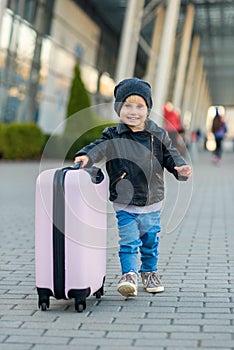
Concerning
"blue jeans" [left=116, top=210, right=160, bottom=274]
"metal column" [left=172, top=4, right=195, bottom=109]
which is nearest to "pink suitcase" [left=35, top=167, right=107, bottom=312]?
"blue jeans" [left=116, top=210, right=160, bottom=274]

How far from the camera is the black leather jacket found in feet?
17.1

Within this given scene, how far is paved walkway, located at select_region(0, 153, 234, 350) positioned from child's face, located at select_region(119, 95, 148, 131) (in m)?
0.62

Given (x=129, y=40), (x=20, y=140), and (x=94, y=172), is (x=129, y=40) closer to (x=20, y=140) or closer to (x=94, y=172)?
(x=20, y=140)

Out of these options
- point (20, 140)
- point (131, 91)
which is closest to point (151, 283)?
point (131, 91)

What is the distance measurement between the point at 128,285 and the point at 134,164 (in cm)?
78

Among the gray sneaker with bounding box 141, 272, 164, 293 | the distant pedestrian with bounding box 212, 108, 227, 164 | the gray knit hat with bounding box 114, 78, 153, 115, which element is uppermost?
the distant pedestrian with bounding box 212, 108, 227, 164

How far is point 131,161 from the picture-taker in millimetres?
5223

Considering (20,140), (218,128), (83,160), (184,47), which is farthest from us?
(184,47)

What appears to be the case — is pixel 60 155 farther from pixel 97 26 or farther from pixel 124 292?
pixel 97 26

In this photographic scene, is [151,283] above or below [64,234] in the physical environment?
below

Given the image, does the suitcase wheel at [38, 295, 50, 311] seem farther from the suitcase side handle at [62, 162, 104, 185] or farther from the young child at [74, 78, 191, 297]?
the suitcase side handle at [62, 162, 104, 185]

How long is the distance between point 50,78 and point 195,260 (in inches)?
1221

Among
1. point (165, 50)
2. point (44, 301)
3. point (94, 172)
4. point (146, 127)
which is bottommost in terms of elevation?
point (44, 301)

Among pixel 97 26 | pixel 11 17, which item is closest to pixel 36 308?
pixel 11 17
